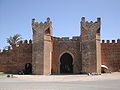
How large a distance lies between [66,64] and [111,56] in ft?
22.6

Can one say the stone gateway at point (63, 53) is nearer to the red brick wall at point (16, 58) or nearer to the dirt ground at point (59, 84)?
the red brick wall at point (16, 58)

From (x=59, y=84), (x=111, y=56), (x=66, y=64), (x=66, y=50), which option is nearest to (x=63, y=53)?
(x=66, y=50)

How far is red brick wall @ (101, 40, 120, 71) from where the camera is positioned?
3484 cm

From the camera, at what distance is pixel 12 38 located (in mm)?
52469

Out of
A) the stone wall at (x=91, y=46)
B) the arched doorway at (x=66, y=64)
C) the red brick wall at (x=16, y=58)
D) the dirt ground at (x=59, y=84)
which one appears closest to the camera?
the dirt ground at (x=59, y=84)

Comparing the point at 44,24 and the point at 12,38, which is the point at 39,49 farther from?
the point at 12,38

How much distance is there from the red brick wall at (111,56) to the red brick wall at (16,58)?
10.2 m

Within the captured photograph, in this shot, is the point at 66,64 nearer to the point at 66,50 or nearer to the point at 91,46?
the point at 66,50

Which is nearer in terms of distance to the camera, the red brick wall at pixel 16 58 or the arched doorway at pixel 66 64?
the red brick wall at pixel 16 58

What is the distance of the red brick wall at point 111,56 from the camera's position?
34844 millimetres

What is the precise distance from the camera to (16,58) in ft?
118

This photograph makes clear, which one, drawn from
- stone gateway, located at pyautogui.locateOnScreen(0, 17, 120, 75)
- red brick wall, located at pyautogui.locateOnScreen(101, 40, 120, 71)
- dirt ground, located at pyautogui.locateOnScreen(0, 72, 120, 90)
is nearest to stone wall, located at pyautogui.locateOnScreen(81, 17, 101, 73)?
stone gateway, located at pyautogui.locateOnScreen(0, 17, 120, 75)

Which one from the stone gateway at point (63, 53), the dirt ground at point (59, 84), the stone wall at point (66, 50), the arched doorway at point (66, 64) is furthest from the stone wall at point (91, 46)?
the dirt ground at point (59, 84)

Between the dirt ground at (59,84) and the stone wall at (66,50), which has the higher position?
the stone wall at (66,50)
